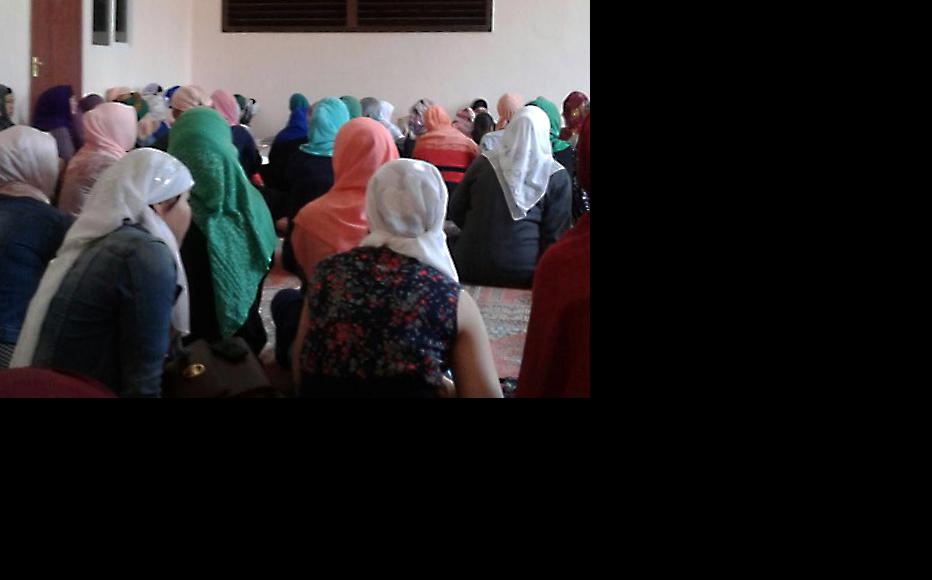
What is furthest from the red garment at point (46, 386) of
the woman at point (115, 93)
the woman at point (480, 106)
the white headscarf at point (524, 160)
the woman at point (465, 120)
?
the woman at point (480, 106)

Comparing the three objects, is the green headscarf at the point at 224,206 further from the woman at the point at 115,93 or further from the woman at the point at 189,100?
the woman at the point at 115,93

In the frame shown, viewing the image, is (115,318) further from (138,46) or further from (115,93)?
(115,93)

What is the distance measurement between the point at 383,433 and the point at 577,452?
0.26 m

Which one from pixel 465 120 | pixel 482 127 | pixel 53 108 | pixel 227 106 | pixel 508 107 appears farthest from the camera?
pixel 465 120

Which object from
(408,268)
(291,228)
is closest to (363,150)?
(291,228)

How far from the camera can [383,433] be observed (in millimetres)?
1333

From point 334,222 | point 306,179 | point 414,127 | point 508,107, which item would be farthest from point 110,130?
point 508,107

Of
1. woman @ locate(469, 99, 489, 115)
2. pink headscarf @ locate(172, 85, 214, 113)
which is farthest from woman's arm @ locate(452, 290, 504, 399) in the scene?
woman @ locate(469, 99, 489, 115)

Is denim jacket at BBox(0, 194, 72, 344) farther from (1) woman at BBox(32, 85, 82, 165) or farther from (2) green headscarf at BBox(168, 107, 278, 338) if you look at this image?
(2) green headscarf at BBox(168, 107, 278, 338)

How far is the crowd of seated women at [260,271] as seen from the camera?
133cm

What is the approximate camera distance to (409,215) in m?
1.41

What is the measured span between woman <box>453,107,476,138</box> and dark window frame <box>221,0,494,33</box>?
56cm

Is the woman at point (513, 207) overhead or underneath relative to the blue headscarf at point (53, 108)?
underneath

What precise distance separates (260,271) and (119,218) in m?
0.31
